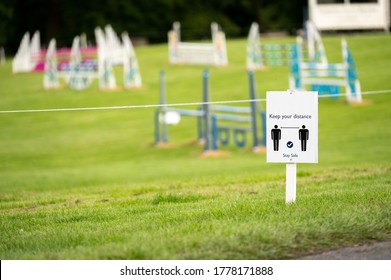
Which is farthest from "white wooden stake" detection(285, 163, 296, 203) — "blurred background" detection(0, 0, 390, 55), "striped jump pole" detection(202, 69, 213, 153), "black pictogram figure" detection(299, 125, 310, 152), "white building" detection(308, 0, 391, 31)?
"blurred background" detection(0, 0, 390, 55)

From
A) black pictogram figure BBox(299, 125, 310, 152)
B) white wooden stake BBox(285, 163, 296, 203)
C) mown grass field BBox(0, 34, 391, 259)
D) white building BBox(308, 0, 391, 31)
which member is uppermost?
white building BBox(308, 0, 391, 31)

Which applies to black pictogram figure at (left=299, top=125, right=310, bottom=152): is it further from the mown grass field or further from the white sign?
the mown grass field

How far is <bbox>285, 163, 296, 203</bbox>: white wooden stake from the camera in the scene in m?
8.27

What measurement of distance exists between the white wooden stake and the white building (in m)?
39.2

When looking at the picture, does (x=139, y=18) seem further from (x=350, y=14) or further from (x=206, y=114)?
(x=206, y=114)

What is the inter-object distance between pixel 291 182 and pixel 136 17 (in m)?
54.5

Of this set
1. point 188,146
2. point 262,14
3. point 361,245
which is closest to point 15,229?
point 361,245

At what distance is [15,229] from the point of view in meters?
8.30

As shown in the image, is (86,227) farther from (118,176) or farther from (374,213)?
(118,176)

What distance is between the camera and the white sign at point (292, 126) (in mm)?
7953

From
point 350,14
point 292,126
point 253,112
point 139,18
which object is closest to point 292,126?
point 292,126

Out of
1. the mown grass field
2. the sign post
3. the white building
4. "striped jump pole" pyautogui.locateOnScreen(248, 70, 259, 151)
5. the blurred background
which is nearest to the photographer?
the mown grass field

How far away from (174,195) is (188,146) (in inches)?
514

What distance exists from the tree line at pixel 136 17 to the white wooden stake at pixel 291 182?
2034 inches
